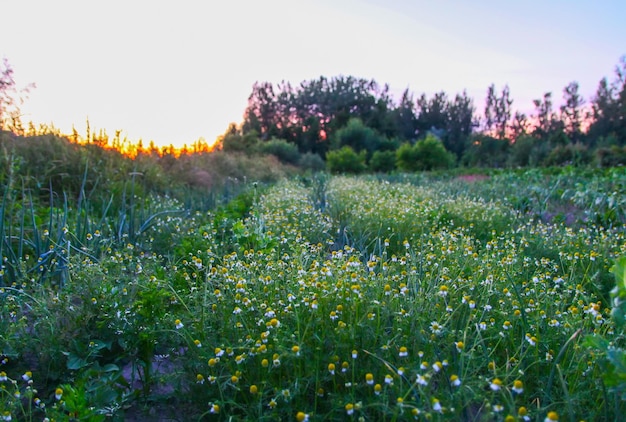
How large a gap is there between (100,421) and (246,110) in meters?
47.8

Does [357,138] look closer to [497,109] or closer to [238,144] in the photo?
[238,144]

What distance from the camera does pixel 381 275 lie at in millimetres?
2328

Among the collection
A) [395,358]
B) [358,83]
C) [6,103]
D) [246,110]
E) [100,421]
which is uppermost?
[358,83]

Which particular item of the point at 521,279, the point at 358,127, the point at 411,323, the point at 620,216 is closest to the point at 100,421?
the point at 411,323

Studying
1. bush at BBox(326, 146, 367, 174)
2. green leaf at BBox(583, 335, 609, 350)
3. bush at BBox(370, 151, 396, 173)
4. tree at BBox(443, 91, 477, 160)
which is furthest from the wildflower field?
tree at BBox(443, 91, 477, 160)

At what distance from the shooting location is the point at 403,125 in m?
47.9

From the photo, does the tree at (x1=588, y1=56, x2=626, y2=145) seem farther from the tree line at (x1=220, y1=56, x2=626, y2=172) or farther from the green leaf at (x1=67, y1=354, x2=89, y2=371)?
the green leaf at (x1=67, y1=354, x2=89, y2=371)

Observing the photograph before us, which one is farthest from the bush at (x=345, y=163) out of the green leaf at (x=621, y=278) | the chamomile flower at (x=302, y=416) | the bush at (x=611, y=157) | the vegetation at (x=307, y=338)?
the chamomile flower at (x=302, y=416)

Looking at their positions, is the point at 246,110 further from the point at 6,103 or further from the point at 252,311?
the point at 252,311

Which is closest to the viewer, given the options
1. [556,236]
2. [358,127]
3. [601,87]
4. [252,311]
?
[252,311]

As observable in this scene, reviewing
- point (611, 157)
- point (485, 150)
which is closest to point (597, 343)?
point (611, 157)

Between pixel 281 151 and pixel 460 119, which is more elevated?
pixel 460 119

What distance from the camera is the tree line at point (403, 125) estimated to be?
28781 millimetres

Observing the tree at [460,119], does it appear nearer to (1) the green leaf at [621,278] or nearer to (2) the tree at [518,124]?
(2) the tree at [518,124]
